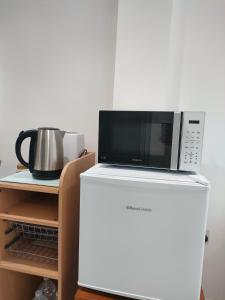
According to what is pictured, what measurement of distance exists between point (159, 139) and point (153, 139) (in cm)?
3

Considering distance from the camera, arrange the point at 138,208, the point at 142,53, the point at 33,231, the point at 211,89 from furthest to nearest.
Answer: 1. the point at 211,89
2. the point at 142,53
3. the point at 33,231
4. the point at 138,208

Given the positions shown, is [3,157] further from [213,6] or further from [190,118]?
[213,6]

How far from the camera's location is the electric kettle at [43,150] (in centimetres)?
106

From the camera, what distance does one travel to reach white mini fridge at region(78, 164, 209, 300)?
838 mm

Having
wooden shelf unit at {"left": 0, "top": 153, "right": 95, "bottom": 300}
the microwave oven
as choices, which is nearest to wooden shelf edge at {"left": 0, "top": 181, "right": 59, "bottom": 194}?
wooden shelf unit at {"left": 0, "top": 153, "right": 95, "bottom": 300}

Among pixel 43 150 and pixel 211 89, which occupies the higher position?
pixel 211 89

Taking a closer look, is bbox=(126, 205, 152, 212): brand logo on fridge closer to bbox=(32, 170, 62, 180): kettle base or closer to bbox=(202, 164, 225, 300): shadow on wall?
bbox=(32, 170, 62, 180): kettle base

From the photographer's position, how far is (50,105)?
1702 mm

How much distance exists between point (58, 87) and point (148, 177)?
1116 mm

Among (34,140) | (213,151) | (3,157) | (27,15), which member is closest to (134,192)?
(34,140)

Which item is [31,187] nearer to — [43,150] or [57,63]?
[43,150]

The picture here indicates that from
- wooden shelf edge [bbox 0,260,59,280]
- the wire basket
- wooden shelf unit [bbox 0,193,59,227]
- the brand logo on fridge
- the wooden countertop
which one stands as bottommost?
the wooden countertop

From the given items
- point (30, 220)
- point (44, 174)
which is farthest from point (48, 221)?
point (44, 174)

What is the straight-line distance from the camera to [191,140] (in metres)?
0.97
